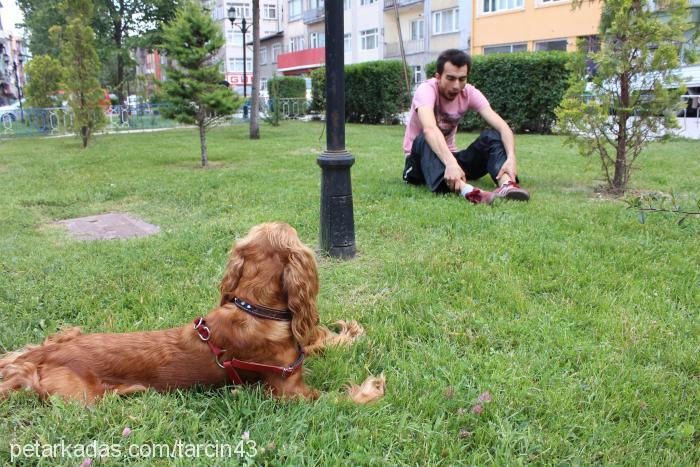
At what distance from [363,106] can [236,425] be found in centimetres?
2142

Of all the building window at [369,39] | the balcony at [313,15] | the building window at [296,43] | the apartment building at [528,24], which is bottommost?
the apartment building at [528,24]

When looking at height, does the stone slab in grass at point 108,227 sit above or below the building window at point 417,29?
below

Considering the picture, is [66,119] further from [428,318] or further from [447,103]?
[428,318]

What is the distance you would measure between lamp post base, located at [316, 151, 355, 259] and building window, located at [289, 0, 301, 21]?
2083 inches

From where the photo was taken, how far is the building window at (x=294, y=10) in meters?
52.9

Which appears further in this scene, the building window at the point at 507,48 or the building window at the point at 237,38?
the building window at the point at 237,38

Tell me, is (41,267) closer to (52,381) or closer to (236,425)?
(52,381)

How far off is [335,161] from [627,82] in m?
3.83

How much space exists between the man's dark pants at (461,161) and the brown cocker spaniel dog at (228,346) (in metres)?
4.11

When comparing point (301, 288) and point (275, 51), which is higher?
point (275, 51)

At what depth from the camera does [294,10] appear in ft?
176

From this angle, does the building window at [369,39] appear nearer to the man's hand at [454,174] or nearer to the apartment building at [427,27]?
the apartment building at [427,27]

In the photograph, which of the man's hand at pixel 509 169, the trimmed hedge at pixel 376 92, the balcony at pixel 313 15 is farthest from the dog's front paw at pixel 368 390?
the balcony at pixel 313 15

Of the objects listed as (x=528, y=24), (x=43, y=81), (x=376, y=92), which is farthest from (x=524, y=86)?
(x=43, y=81)
